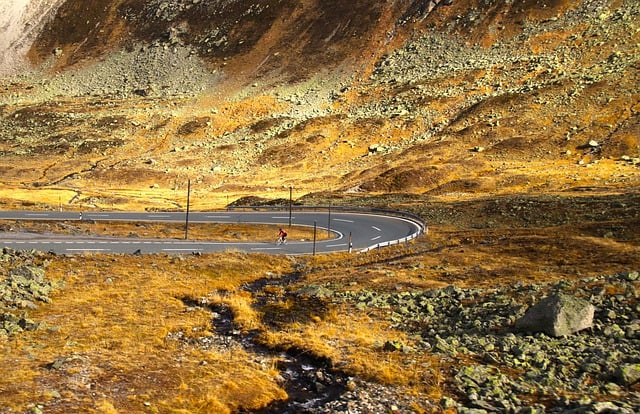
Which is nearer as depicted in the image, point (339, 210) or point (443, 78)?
point (339, 210)

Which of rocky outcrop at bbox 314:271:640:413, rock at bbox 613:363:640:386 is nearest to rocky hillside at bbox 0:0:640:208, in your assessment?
rocky outcrop at bbox 314:271:640:413

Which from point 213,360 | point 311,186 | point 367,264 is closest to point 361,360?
point 213,360

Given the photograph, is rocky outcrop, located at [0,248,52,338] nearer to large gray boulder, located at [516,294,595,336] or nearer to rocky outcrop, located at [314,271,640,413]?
rocky outcrop, located at [314,271,640,413]

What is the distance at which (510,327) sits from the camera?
17344mm

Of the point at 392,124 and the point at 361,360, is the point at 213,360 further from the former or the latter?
the point at 392,124

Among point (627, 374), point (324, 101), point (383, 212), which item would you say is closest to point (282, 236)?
point (383, 212)

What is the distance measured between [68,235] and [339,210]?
89.9ft

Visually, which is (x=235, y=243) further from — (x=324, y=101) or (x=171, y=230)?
(x=324, y=101)

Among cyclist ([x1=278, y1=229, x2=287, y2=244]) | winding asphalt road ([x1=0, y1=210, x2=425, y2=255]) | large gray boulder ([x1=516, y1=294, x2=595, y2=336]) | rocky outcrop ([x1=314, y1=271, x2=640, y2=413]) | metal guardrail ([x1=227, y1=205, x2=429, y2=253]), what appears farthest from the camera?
metal guardrail ([x1=227, y1=205, x2=429, y2=253])

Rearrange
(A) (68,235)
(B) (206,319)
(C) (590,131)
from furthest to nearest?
(C) (590,131) < (A) (68,235) < (B) (206,319)

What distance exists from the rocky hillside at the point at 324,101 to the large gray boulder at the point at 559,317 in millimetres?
45000

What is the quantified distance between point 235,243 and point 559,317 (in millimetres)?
25524

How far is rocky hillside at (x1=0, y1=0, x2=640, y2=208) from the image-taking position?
2995 inches

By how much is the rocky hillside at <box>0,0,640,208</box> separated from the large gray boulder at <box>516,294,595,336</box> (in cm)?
4500
